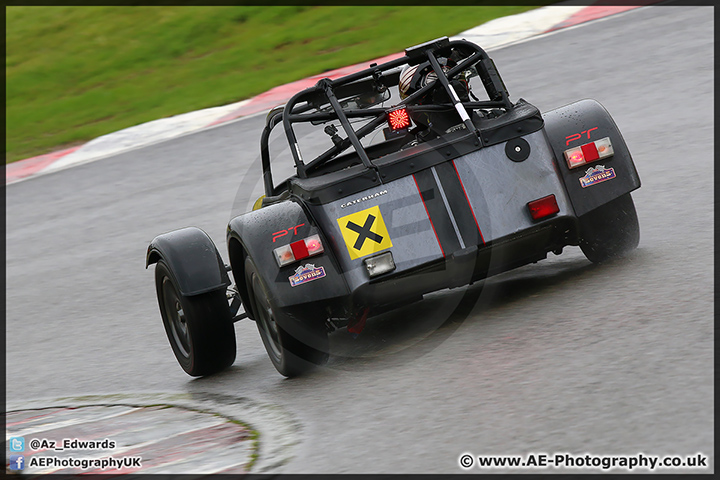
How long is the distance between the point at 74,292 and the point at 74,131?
9.76m

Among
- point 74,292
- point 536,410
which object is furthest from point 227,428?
point 74,292

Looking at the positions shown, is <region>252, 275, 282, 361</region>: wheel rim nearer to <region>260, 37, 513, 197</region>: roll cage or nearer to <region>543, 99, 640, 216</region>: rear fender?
<region>260, 37, 513, 197</region>: roll cage

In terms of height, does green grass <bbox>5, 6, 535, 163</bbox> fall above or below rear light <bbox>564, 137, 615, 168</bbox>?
above

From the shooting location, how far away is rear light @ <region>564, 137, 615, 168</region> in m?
5.59

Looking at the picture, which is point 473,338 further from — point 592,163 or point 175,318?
point 175,318

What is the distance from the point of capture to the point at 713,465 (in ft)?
10.8

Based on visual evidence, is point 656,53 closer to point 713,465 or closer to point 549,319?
point 549,319

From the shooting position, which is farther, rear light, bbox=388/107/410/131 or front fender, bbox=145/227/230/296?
rear light, bbox=388/107/410/131

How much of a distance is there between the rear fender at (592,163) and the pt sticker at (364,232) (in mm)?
1105

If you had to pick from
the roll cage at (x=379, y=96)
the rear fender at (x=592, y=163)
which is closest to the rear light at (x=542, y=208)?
the rear fender at (x=592, y=163)

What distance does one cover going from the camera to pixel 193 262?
591 centimetres

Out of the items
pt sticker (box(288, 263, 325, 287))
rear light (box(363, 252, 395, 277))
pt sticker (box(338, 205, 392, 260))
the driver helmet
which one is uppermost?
the driver helmet

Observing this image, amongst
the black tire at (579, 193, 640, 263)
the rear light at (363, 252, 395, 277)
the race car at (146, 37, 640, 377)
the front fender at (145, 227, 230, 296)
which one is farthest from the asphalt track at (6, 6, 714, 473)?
the front fender at (145, 227, 230, 296)

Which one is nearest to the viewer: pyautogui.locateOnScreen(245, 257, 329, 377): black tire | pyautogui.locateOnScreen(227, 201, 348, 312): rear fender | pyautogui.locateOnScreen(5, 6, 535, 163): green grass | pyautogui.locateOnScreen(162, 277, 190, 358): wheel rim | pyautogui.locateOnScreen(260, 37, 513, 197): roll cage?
pyautogui.locateOnScreen(227, 201, 348, 312): rear fender
